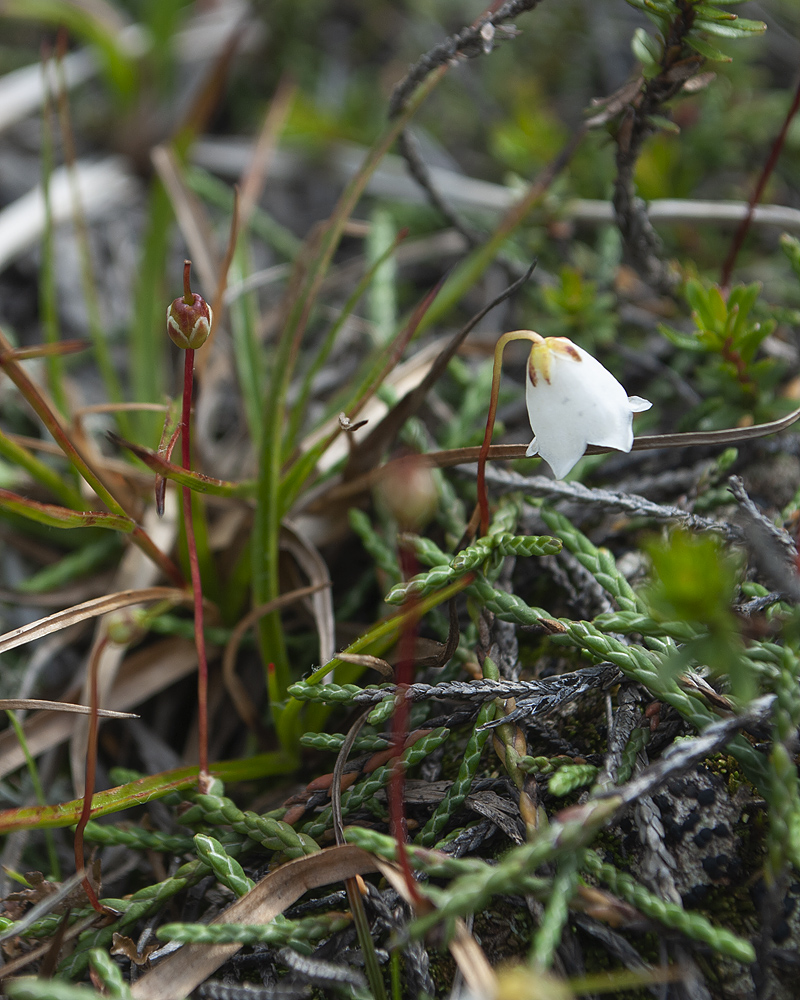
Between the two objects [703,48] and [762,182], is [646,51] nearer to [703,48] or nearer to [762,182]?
[703,48]

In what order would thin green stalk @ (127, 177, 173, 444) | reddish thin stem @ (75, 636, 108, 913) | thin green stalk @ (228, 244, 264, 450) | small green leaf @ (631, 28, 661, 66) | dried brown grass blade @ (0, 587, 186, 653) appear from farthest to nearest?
thin green stalk @ (127, 177, 173, 444) → thin green stalk @ (228, 244, 264, 450) → small green leaf @ (631, 28, 661, 66) → dried brown grass blade @ (0, 587, 186, 653) → reddish thin stem @ (75, 636, 108, 913)

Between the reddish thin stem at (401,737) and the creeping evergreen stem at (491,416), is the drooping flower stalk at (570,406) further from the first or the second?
the reddish thin stem at (401,737)

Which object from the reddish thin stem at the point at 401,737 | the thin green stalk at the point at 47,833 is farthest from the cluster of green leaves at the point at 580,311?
the thin green stalk at the point at 47,833

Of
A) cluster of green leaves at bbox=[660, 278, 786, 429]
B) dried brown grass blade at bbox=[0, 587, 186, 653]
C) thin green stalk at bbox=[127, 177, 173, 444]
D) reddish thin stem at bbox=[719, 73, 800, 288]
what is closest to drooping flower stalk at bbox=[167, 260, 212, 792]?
dried brown grass blade at bbox=[0, 587, 186, 653]

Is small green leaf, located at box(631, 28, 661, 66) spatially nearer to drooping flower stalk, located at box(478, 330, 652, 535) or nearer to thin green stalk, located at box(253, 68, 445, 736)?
drooping flower stalk, located at box(478, 330, 652, 535)

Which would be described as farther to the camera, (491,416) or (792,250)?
(792,250)

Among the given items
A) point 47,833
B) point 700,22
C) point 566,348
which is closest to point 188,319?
point 566,348
